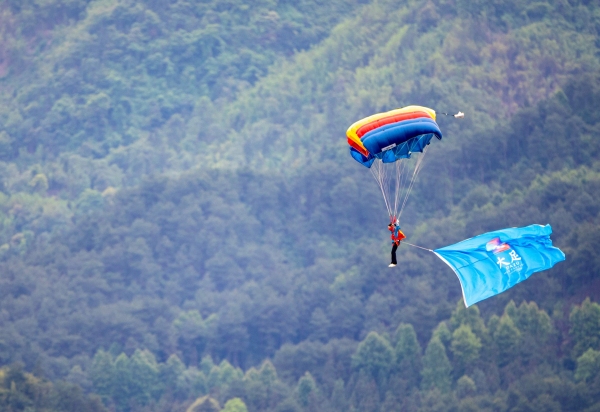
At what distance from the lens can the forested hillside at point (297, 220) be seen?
115 metres

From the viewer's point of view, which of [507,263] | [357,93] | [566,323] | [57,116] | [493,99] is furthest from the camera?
[57,116]

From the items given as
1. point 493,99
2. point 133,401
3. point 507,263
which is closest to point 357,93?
point 493,99

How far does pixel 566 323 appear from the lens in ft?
375

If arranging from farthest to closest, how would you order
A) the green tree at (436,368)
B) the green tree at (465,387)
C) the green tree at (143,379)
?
the green tree at (143,379)
the green tree at (436,368)
the green tree at (465,387)

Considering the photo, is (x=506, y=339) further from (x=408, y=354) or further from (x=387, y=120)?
(x=387, y=120)

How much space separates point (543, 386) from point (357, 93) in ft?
253

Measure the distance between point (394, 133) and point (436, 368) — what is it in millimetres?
62101

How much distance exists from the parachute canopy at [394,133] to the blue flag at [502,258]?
11.9ft

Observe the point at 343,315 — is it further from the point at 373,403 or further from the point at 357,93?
the point at 357,93

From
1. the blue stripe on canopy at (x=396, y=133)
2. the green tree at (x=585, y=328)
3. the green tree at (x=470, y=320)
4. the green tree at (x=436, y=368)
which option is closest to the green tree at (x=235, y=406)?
the green tree at (x=436, y=368)

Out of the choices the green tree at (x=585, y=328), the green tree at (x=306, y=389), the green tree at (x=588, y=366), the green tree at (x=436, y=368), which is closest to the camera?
the green tree at (x=588, y=366)

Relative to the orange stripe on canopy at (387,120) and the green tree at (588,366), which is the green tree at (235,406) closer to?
the green tree at (588,366)

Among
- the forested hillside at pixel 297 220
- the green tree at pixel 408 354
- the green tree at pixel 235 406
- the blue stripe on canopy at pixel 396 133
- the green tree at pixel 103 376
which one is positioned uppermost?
the forested hillside at pixel 297 220

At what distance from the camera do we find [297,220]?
15625cm
